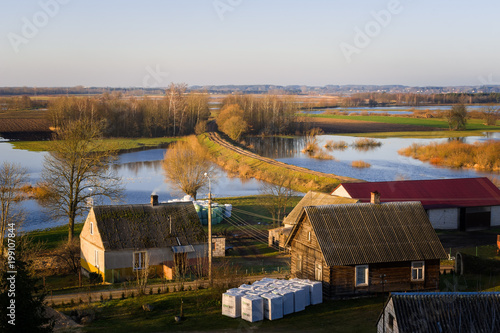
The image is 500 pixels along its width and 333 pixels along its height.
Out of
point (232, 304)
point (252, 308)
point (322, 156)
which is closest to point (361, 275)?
point (252, 308)

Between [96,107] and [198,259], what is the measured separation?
71.3m

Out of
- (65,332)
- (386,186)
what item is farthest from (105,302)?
(386,186)

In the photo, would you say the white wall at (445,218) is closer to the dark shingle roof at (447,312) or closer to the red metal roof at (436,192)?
the red metal roof at (436,192)

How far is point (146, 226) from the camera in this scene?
80.5 feet

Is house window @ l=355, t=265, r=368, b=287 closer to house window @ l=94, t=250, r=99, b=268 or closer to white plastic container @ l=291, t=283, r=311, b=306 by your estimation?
white plastic container @ l=291, t=283, r=311, b=306

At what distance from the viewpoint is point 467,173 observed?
56.5 meters

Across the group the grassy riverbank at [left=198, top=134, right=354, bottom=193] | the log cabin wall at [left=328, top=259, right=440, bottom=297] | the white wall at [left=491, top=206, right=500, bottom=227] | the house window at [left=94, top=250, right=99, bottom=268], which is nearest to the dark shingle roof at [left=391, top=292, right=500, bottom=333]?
the log cabin wall at [left=328, top=259, right=440, bottom=297]

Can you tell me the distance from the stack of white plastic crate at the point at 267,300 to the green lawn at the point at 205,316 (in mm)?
216

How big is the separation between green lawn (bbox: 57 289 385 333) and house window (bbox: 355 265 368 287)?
1.90ft

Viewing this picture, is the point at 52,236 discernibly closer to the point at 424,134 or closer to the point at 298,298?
the point at 298,298

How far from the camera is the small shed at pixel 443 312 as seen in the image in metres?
13.3

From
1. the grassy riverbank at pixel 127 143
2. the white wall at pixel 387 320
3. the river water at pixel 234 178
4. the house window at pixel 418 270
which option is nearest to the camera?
the white wall at pixel 387 320

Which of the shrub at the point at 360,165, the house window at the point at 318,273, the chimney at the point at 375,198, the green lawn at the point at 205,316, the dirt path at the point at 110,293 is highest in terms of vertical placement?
the chimney at the point at 375,198

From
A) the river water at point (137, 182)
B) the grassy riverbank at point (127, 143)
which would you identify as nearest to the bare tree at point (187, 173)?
the river water at point (137, 182)
